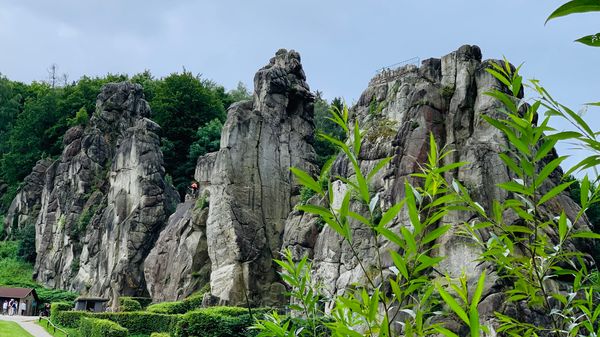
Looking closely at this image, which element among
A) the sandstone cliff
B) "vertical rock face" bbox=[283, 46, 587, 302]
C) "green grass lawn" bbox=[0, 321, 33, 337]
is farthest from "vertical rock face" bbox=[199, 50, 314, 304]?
"green grass lawn" bbox=[0, 321, 33, 337]

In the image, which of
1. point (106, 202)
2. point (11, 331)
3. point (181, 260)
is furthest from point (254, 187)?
point (106, 202)

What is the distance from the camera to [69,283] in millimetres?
40250

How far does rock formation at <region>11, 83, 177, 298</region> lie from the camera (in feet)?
118

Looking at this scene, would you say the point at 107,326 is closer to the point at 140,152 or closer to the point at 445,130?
the point at 445,130

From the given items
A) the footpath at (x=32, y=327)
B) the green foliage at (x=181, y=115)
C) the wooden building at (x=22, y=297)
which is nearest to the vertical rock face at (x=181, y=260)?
the footpath at (x=32, y=327)

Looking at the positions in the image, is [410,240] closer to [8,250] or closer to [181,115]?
[181,115]

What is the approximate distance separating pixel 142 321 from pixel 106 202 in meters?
17.2

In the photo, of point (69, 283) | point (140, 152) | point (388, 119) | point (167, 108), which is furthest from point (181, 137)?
point (388, 119)

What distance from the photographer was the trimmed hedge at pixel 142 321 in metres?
24.5

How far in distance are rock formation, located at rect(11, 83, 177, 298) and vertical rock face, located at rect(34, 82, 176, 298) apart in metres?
0.06

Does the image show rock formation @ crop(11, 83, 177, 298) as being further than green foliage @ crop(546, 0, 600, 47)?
Yes

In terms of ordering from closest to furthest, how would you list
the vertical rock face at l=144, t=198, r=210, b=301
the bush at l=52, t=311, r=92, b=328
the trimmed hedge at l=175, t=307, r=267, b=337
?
1. the trimmed hedge at l=175, t=307, r=267, b=337
2. the bush at l=52, t=311, r=92, b=328
3. the vertical rock face at l=144, t=198, r=210, b=301

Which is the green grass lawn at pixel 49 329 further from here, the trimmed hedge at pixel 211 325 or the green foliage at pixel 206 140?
the green foliage at pixel 206 140

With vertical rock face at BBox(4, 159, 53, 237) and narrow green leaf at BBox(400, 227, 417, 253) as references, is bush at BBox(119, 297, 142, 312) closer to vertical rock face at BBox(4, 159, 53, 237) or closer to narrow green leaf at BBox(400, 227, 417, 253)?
vertical rock face at BBox(4, 159, 53, 237)
